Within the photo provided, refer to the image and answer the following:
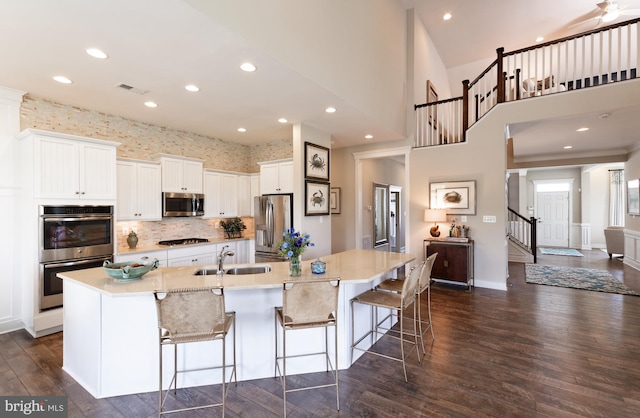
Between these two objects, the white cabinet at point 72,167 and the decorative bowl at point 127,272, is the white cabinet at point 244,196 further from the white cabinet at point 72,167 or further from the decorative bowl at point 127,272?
the decorative bowl at point 127,272

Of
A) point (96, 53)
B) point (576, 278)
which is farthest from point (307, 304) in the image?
point (576, 278)

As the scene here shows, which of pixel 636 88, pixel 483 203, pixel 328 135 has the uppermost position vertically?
pixel 636 88

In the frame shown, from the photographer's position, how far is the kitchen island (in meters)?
2.30

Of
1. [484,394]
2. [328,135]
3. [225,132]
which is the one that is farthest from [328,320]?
[225,132]

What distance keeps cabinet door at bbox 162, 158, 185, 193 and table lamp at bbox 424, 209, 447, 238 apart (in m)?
4.61

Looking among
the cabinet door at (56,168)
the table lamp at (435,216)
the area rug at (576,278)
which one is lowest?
the area rug at (576,278)

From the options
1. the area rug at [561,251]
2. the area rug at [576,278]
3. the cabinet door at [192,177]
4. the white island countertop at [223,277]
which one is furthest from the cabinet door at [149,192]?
the area rug at [561,251]

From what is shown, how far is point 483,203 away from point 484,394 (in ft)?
12.6

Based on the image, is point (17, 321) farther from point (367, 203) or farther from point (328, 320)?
point (367, 203)

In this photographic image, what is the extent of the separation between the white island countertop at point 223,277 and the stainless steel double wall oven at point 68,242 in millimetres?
1017

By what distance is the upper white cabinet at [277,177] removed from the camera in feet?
16.8

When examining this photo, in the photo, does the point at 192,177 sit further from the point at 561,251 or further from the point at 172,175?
the point at 561,251

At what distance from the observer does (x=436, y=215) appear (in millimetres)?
5523

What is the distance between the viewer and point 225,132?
5.34 metres
